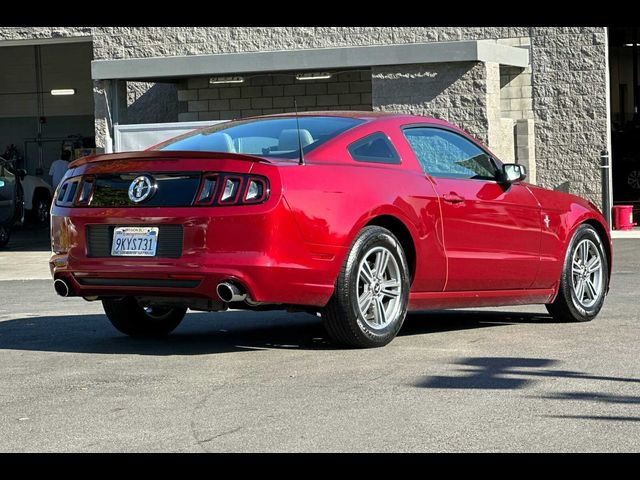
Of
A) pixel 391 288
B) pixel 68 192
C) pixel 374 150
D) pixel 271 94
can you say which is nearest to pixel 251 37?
pixel 271 94

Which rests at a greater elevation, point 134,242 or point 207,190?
point 207,190

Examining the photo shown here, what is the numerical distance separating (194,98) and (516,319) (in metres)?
14.2

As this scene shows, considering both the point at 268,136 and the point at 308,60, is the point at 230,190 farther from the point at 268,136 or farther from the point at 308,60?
the point at 308,60

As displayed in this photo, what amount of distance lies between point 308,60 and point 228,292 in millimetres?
13620

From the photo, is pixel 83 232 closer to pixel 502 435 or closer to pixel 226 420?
pixel 226 420

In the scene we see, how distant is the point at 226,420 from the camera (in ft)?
18.9

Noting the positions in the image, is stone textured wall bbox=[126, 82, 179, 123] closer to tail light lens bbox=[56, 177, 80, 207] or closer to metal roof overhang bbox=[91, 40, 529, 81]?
metal roof overhang bbox=[91, 40, 529, 81]

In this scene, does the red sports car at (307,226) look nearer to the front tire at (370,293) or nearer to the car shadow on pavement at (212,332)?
the front tire at (370,293)

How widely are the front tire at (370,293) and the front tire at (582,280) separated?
180cm

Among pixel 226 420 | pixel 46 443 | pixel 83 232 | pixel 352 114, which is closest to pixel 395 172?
pixel 352 114

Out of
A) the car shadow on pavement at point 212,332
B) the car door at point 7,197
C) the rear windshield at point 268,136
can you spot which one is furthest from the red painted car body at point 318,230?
the car door at point 7,197

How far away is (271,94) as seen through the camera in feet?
75.5

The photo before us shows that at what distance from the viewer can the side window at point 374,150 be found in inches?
320

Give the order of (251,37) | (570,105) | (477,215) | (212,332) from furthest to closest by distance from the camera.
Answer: (251,37) → (570,105) → (212,332) → (477,215)
